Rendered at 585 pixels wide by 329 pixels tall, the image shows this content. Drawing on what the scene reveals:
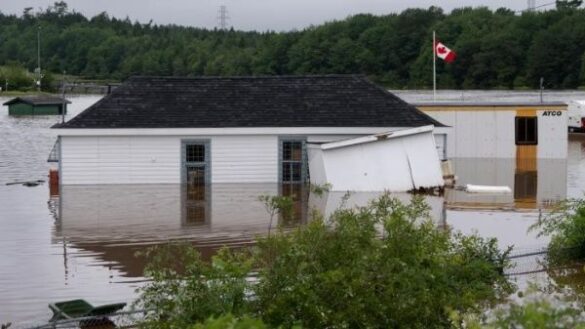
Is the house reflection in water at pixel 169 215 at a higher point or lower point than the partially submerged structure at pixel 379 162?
lower

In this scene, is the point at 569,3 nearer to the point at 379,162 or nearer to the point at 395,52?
the point at 395,52

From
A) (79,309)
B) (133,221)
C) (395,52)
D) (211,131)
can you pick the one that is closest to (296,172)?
(211,131)

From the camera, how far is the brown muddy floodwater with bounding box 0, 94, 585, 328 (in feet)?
66.0

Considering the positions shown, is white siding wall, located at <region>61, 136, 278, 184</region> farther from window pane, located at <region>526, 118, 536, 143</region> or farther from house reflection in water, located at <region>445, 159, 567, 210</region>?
window pane, located at <region>526, 118, 536, 143</region>

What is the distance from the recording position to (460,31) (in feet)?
414

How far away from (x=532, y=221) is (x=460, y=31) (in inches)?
3960

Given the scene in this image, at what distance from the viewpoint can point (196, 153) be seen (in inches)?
1401

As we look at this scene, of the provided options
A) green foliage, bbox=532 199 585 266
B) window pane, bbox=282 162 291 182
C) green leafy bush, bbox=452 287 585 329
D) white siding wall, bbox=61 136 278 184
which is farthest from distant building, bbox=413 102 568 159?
green leafy bush, bbox=452 287 585 329

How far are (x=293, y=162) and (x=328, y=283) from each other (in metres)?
23.2

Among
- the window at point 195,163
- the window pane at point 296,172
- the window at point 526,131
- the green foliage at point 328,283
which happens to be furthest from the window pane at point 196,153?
the green foliage at point 328,283

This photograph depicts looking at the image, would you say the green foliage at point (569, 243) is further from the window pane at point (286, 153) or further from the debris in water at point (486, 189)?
the window pane at point (286, 153)

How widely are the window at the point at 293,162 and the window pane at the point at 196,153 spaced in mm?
2464

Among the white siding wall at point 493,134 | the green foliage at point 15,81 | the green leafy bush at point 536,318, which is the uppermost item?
the green foliage at point 15,81

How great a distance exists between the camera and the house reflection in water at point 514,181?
3152cm
